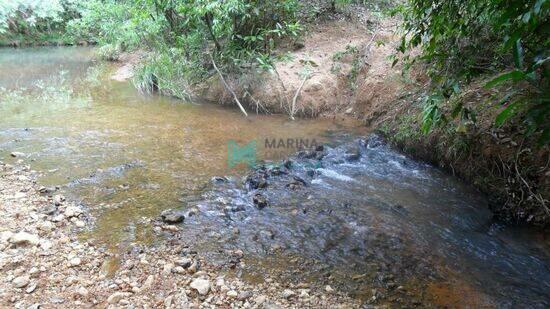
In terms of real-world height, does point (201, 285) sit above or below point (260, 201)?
below

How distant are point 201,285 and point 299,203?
5.57 feet

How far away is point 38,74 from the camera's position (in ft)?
37.7

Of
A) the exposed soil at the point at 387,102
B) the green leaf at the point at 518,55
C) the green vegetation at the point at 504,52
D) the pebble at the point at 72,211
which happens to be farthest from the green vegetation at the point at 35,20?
the green leaf at the point at 518,55

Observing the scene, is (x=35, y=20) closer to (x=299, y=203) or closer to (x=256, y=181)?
(x=256, y=181)

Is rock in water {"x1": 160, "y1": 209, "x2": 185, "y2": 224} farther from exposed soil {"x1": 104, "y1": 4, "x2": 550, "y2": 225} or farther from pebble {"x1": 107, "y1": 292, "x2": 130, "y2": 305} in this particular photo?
exposed soil {"x1": 104, "y1": 4, "x2": 550, "y2": 225}

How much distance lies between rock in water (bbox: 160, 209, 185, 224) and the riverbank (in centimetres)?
13

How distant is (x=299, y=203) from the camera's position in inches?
165

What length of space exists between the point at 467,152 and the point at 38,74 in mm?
12132

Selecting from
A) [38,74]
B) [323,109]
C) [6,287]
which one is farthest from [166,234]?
[38,74]

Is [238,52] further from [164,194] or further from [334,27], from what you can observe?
[164,194]

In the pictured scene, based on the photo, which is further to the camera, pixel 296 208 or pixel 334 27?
pixel 334 27

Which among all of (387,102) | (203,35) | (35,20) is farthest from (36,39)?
(387,102)

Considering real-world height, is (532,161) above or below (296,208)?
above

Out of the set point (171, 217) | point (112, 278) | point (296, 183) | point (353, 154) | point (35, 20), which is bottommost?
point (112, 278)
